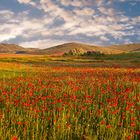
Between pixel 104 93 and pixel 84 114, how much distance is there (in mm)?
3808

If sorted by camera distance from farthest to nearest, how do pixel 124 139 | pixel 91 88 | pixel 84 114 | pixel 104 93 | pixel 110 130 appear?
1. pixel 91 88
2. pixel 104 93
3. pixel 84 114
4. pixel 110 130
5. pixel 124 139

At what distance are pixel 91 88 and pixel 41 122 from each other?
6.74m

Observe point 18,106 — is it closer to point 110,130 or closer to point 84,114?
point 84,114

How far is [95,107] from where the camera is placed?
11.2 meters

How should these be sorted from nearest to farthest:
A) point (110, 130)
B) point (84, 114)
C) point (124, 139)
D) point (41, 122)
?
point (124, 139), point (110, 130), point (41, 122), point (84, 114)

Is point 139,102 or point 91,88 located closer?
point 139,102

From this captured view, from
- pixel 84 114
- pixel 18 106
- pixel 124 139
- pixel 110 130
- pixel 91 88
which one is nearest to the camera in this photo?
Answer: pixel 124 139

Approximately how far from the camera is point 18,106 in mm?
11562

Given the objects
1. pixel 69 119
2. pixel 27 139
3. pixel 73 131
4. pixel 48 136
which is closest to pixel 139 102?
pixel 69 119

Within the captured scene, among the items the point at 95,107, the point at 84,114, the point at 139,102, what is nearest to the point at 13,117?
the point at 84,114

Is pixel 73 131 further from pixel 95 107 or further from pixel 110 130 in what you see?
pixel 95 107

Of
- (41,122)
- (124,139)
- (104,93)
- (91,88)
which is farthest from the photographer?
(91,88)

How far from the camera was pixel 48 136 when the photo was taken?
821cm

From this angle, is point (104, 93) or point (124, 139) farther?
point (104, 93)
